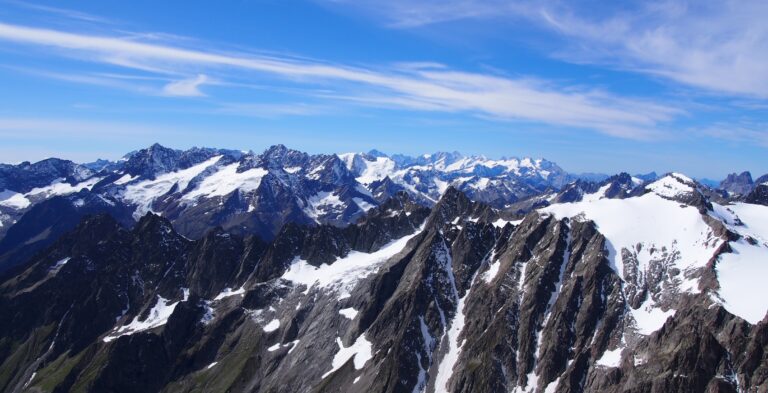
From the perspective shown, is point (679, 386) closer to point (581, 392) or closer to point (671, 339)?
point (671, 339)

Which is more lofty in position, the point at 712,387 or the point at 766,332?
the point at 766,332

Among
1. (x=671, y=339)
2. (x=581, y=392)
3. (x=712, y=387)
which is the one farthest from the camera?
(x=581, y=392)

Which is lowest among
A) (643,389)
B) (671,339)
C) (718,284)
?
(643,389)

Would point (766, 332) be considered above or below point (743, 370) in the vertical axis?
above

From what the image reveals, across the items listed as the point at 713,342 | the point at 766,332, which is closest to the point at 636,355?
the point at 713,342

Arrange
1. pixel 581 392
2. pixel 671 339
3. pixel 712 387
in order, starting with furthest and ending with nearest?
pixel 581 392 → pixel 671 339 → pixel 712 387

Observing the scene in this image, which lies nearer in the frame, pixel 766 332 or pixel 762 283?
pixel 766 332

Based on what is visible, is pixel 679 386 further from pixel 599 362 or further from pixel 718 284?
pixel 718 284

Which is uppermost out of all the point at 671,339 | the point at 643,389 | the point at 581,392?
the point at 671,339

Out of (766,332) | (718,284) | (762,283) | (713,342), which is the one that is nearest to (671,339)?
(713,342)
